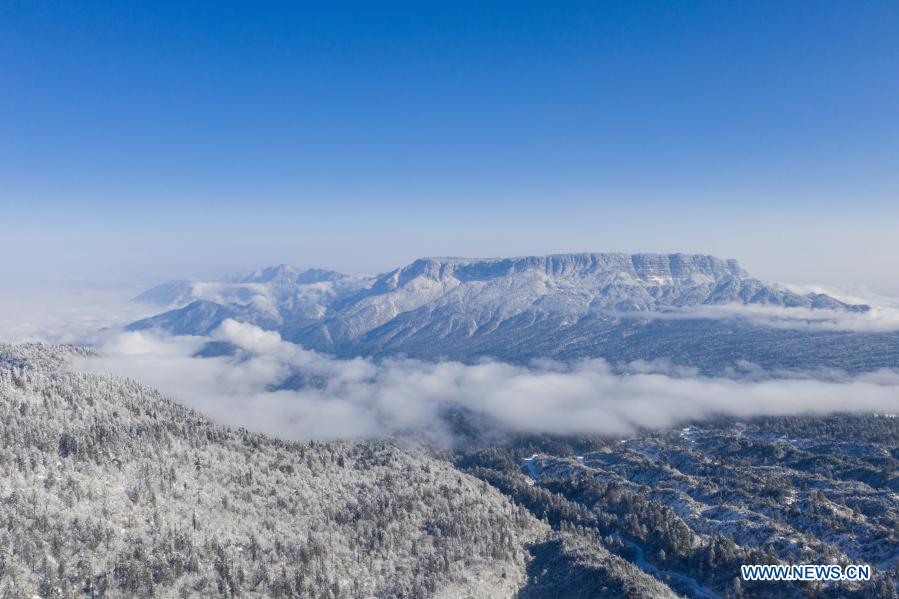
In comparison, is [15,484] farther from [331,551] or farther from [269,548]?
[331,551]

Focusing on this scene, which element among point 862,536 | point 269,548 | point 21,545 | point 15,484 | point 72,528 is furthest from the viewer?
point 862,536

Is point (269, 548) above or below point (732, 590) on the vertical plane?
above

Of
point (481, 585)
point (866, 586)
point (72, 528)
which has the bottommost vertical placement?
point (481, 585)

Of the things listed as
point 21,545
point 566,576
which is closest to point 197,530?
point 21,545

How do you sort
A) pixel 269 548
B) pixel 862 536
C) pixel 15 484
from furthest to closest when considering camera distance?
1. pixel 862 536
2. pixel 269 548
3. pixel 15 484

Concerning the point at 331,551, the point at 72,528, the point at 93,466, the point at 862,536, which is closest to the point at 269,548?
the point at 331,551

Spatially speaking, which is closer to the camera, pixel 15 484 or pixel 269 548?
pixel 15 484
